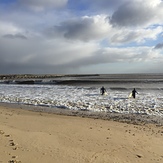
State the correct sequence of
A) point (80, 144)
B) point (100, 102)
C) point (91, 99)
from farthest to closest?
point (91, 99)
point (100, 102)
point (80, 144)

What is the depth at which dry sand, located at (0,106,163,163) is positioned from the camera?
7199 millimetres

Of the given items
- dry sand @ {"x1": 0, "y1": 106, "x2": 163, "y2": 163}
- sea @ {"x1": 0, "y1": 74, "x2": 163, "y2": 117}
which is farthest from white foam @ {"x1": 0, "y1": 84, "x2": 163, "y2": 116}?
dry sand @ {"x1": 0, "y1": 106, "x2": 163, "y2": 163}

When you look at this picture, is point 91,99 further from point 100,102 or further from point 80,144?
point 80,144

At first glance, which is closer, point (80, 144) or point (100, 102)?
point (80, 144)

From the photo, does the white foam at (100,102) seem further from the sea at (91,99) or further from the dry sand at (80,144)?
the dry sand at (80,144)

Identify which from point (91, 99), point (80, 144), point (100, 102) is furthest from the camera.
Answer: point (91, 99)

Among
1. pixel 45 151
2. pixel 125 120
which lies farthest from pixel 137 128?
pixel 45 151

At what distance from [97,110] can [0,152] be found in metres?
11.2

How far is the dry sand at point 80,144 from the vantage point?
23.6 ft

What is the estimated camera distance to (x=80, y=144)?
8492 millimetres

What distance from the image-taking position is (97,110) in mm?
18000

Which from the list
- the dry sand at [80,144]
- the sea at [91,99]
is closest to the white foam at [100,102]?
the sea at [91,99]

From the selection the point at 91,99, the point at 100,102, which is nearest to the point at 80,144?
the point at 100,102

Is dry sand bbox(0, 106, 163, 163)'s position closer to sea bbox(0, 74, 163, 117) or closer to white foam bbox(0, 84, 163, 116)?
sea bbox(0, 74, 163, 117)
